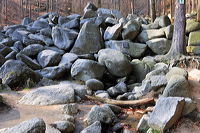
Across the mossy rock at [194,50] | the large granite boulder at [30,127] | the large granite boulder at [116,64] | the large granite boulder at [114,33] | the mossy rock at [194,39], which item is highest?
the large granite boulder at [114,33]

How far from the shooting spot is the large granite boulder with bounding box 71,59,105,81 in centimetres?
1045

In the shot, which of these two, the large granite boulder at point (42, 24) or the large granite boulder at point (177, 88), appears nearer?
the large granite boulder at point (177, 88)

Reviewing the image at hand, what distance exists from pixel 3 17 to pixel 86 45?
24.5 m

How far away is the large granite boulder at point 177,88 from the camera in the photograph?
22.0 ft

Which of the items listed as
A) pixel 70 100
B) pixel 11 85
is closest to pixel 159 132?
pixel 70 100

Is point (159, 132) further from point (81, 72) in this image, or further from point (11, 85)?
point (11, 85)

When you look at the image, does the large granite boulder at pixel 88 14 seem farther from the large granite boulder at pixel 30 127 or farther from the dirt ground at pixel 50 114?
the large granite boulder at pixel 30 127

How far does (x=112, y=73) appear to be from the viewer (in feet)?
36.4

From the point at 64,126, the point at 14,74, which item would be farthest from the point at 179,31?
the point at 14,74

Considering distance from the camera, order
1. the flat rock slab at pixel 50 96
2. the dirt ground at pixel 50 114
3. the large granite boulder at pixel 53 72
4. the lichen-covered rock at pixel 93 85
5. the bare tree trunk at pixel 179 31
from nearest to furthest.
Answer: the dirt ground at pixel 50 114
the flat rock slab at pixel 50 96
the lichen-covered rock at pixel 93 85
the bare tree trunk at pixel 179 31
the large granite boulder at pixel 53 72

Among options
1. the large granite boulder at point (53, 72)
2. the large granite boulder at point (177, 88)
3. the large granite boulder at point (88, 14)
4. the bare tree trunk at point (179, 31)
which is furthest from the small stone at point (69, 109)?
the large granite boulder at point (88, 14)

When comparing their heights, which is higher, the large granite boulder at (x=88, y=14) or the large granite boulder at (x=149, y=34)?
the large granite boulder at (x=88, y=14)

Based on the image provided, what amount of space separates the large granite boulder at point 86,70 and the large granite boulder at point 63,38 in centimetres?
321

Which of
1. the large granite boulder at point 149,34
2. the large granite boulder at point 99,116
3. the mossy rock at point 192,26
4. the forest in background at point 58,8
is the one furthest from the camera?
the forest in background at point 58,8
